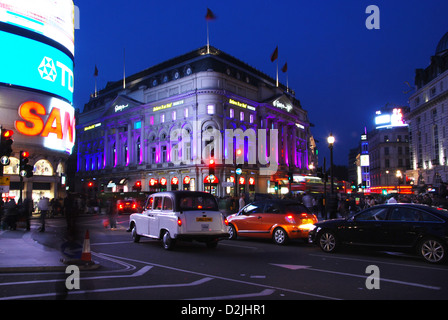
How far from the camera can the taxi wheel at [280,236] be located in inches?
588

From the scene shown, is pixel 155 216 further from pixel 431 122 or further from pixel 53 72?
pixel 431 122

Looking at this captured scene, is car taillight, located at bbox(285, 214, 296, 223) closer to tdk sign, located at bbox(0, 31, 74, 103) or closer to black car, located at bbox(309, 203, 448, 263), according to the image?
black car, located at bbox(309, 203, 448, 263)

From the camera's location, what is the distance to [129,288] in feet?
24.6

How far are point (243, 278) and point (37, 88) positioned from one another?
161 feet

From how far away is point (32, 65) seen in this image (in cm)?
4972

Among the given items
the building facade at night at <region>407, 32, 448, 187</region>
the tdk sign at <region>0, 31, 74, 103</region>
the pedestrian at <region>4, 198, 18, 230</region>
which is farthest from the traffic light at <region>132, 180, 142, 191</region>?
the building facade at night at <region>407, 32, 448, 187</region>

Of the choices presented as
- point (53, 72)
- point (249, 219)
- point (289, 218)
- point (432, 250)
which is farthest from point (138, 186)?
point (432, 250)

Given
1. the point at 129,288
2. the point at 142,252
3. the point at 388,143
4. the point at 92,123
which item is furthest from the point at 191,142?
the point at 388,143

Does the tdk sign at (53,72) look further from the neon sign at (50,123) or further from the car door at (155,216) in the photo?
the car door at (155,216)

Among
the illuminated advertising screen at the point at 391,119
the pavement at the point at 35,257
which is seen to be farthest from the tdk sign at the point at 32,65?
the illuminated advertising screen at the point at 391,119

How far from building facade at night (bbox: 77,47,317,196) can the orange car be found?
36.5m

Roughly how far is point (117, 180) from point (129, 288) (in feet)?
220
